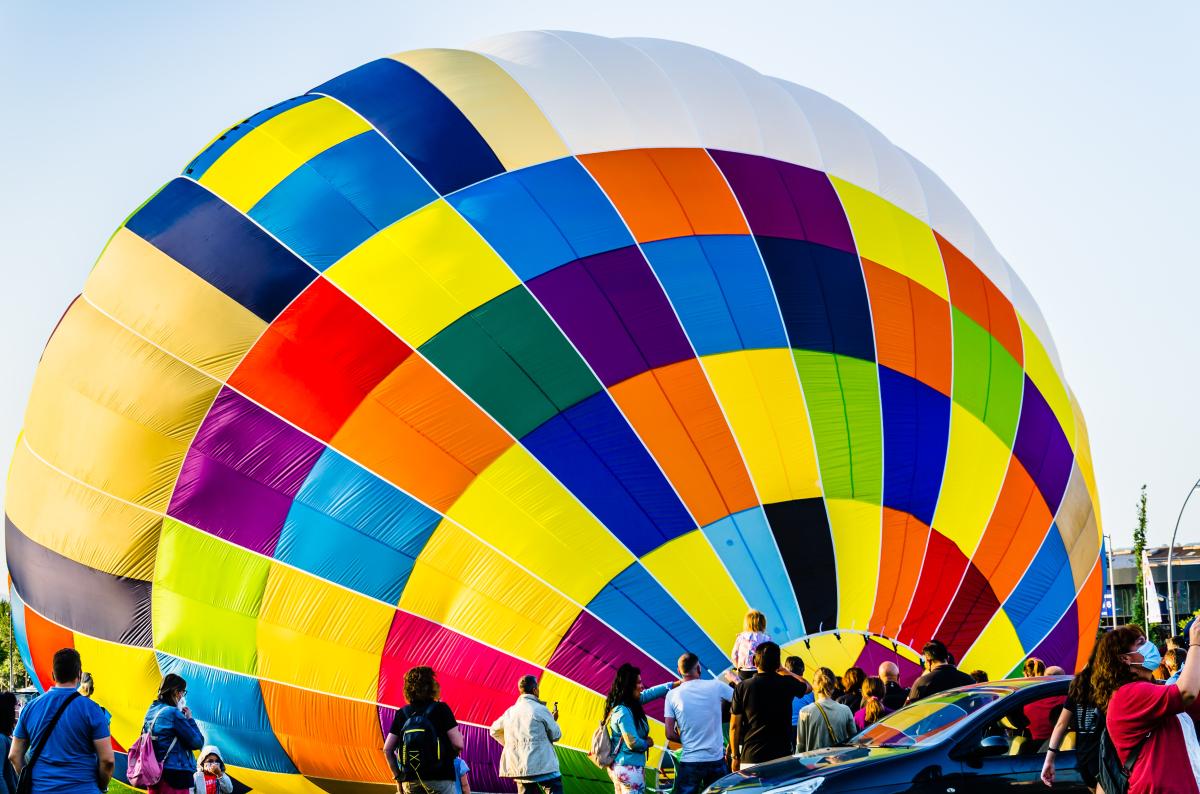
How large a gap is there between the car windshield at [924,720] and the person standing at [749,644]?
91 centimetres

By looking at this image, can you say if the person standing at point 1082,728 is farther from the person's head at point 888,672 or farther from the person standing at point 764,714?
the person's head at point 888,672

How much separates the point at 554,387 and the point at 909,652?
3195 millimetres

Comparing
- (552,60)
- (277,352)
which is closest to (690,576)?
(277,352)

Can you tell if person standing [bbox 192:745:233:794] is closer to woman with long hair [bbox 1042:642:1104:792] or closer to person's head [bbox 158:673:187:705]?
person's head [bbox 158:673:187:705]

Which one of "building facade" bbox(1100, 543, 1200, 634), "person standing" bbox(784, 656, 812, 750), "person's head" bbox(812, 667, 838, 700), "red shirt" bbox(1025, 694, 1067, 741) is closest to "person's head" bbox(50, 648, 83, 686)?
"person's head" bbox(812, 667, 838, 700)

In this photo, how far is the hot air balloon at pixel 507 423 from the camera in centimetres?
915

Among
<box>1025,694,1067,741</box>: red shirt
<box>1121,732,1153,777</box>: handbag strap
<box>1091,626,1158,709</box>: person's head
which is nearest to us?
<box>1121,732,1153,777</box>: handbag strap

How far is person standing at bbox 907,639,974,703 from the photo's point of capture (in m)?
8.45

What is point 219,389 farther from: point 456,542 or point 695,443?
point 695,443

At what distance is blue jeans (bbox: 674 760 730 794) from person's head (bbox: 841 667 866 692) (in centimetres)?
134

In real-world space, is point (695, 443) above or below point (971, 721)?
above

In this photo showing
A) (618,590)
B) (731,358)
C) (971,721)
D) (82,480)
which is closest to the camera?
(971,721)

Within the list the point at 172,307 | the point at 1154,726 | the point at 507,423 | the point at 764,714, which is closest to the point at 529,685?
the point at 764,714

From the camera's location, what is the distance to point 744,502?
30.7 feet
